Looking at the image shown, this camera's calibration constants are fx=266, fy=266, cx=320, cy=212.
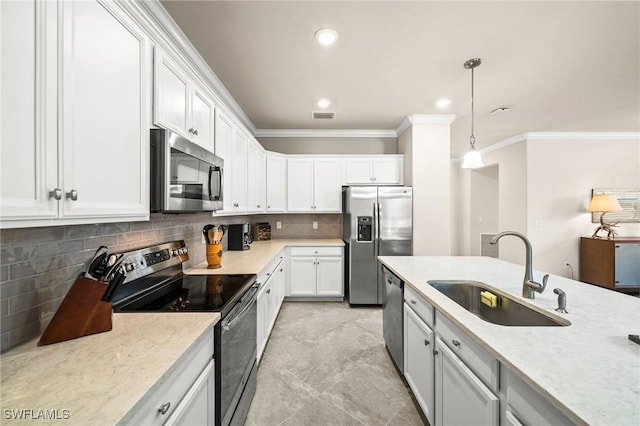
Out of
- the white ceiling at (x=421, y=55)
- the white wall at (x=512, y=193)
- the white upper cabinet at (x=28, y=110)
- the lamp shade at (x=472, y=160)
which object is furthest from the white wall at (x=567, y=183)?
the white upper cabinet at (x=28, y=110)

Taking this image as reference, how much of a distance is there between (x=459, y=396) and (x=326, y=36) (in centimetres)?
239

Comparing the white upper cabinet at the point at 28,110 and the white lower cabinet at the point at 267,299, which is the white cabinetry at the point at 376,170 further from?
the white upper cabinet at the point at 28,110

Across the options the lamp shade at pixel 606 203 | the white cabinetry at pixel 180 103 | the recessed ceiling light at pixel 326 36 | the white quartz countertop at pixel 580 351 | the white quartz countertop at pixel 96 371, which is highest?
the recessed ceiling light at pixel 326 36

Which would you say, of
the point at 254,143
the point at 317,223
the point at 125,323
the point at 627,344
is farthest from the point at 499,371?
the point at 317,223

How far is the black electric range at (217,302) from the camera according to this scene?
133cm

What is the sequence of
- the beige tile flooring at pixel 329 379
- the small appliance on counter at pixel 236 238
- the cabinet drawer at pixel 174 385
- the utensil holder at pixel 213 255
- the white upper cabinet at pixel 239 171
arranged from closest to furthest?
1. the cabinet drawer at pixel 174 385
2. the beige tile flooring at pixel 329 379
3. the utensil holder at pixel 213 255
4. the white upper cabinet at pixel 239 171
5. the small appliance on counter at pixel 236 238

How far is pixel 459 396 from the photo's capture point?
122cm

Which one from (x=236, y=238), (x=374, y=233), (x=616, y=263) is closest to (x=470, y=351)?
(x=374, y=233)

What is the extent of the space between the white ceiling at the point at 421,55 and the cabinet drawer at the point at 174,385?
2.03m

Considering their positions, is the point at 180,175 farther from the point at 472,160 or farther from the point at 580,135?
the point at 580,135

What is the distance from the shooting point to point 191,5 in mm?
1719

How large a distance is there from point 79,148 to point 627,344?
6.58 feet

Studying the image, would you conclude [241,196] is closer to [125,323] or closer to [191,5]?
[191,5]

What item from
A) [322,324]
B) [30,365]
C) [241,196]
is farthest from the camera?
[322,324]
